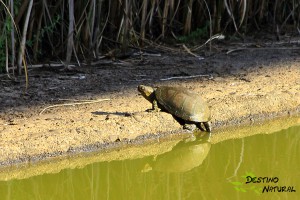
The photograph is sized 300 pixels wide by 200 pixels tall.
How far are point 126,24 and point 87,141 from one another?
8.06 ft

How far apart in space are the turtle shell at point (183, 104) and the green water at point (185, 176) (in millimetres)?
236

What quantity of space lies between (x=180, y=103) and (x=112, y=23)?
2.27 meters

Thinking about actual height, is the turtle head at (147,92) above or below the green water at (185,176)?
above

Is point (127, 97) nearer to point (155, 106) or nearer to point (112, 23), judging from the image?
point (155, 106)

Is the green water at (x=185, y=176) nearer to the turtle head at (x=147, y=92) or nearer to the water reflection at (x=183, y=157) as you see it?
the water reflection at (x=183, y=157)

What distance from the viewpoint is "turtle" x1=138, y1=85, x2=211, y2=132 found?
6141 mm

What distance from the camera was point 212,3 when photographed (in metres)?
9.04

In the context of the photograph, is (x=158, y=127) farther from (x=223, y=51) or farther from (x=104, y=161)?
Answer: (x=223, y=51)

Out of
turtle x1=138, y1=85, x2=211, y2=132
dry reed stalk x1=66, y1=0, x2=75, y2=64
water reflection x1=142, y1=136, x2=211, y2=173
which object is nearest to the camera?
water reflection x1=142, y1=136, x2=211, y2=173

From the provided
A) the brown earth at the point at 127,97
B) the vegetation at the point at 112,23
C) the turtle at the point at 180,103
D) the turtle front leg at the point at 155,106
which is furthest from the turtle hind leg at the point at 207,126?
the vegetation at the point at 112,23

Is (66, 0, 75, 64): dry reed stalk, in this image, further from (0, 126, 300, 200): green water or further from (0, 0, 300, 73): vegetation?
(0, 126, 300, 200): green water

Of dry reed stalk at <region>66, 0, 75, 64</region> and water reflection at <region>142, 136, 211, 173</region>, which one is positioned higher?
dry reed stalk at <region>66, 0, 75, 64</region>

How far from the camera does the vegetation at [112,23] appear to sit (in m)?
7.02

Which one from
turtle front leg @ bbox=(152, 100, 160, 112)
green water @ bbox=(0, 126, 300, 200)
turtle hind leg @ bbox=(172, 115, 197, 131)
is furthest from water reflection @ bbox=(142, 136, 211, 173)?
turtle front leg @ bbox=(152, 100, 160, 112)
